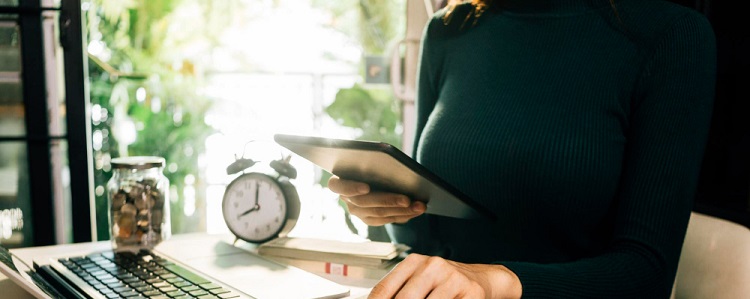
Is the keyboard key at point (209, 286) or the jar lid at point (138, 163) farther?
the jar lid at point (138, 163)

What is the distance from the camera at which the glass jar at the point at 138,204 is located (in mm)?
1055

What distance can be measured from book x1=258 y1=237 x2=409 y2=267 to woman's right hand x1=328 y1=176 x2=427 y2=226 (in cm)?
5

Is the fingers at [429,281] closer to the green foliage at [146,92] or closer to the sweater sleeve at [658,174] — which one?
the sweater sleeve at [658,174]

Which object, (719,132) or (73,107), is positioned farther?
(73,107)

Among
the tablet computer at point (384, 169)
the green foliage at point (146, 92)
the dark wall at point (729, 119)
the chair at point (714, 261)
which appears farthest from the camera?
the green foliage at point (146, 92)

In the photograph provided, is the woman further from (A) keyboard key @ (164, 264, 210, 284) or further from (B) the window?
(B) the window

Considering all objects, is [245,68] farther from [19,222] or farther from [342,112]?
[19,222]

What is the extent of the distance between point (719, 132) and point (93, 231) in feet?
6.15

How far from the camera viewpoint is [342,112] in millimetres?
4012

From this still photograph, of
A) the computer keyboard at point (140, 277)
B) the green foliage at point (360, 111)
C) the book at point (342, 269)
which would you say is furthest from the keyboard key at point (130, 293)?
the green foliage at point (360, 111)

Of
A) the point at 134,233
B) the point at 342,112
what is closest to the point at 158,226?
the point at 134,233

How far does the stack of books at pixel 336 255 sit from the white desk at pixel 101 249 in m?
0.02

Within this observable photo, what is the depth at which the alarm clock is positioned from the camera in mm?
1139

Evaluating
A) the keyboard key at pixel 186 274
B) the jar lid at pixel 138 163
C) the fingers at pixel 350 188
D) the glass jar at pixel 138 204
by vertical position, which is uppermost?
the jar lid at pixel 138 163
